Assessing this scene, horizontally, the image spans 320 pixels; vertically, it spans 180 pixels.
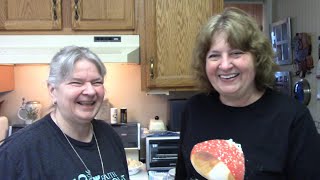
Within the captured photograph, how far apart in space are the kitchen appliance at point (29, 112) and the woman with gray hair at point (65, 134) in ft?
4.19

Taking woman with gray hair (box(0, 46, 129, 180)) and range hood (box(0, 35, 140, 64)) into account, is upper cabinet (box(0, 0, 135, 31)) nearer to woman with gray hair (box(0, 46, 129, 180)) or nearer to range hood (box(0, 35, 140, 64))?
range hood (box(0, 35, 140, 64))

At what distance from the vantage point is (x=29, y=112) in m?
2.48

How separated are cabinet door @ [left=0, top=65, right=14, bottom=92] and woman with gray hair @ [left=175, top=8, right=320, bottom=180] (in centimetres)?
158

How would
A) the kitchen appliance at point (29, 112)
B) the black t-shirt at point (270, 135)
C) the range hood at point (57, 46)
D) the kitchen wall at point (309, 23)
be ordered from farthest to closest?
the kitchen wall at point (309, 23) → the kitchen appliance at point (29, 112) → the range hood at point (57, 46) → the black t-shirt at point (270, 135)

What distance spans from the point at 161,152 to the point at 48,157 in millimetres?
Answer: 1149

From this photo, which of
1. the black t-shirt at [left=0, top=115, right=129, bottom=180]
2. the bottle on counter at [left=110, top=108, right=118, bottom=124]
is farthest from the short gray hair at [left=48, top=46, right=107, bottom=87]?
the bottle on counter at [left=110, top=108, right=118, bottom=124]

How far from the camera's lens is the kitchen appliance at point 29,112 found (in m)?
2.48

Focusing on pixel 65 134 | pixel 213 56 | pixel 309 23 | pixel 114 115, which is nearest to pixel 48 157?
pixel 65 134

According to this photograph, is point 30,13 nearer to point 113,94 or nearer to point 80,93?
point 113,94

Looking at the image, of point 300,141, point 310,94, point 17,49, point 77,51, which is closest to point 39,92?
point 17,49

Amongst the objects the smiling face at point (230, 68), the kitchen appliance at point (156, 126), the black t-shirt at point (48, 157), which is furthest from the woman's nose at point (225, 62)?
the kitchen appliance at point (156, 126)

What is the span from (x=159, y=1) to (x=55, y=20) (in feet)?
2.23

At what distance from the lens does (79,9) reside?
2273 millimetres

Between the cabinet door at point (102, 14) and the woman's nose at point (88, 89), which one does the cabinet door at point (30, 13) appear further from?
the woman's nose at point (88, 89)
